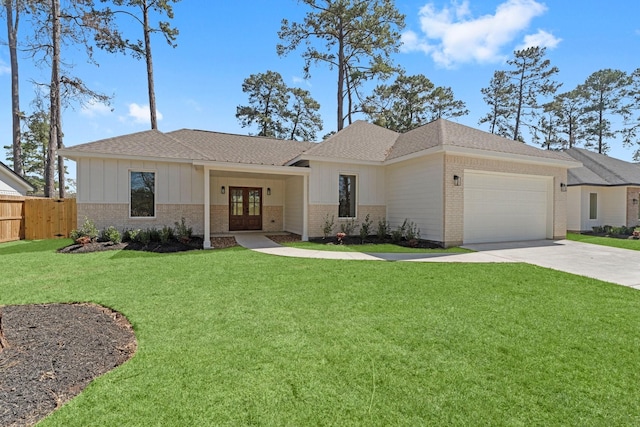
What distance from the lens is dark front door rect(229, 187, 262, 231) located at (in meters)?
14.0

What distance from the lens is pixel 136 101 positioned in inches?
725

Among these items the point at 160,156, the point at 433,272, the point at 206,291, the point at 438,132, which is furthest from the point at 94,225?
the point at 438,132

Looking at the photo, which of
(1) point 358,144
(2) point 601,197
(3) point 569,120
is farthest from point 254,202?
(3) point 569,120

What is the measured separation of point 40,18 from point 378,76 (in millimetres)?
19134

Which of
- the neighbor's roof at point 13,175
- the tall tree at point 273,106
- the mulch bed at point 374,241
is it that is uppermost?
the tall tree at point 273,106

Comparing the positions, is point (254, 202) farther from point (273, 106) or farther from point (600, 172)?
point (600, 172)

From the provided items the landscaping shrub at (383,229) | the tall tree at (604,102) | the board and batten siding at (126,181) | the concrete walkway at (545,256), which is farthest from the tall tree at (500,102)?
the board and batten siding at (126,181)

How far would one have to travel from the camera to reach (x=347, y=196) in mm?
12531

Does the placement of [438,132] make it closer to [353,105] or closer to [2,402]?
[2,402]

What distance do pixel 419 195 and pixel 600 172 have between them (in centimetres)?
1334

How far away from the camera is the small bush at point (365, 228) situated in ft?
38.0

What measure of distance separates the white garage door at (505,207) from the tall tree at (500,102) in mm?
20785

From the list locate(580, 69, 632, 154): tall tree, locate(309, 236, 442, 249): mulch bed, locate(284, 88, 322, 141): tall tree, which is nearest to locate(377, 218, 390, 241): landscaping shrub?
locate(309, 236, 442, 249): mulch bed

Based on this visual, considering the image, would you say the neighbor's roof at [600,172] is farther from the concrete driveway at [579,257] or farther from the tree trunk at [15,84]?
the tree trunk at [15,84]
